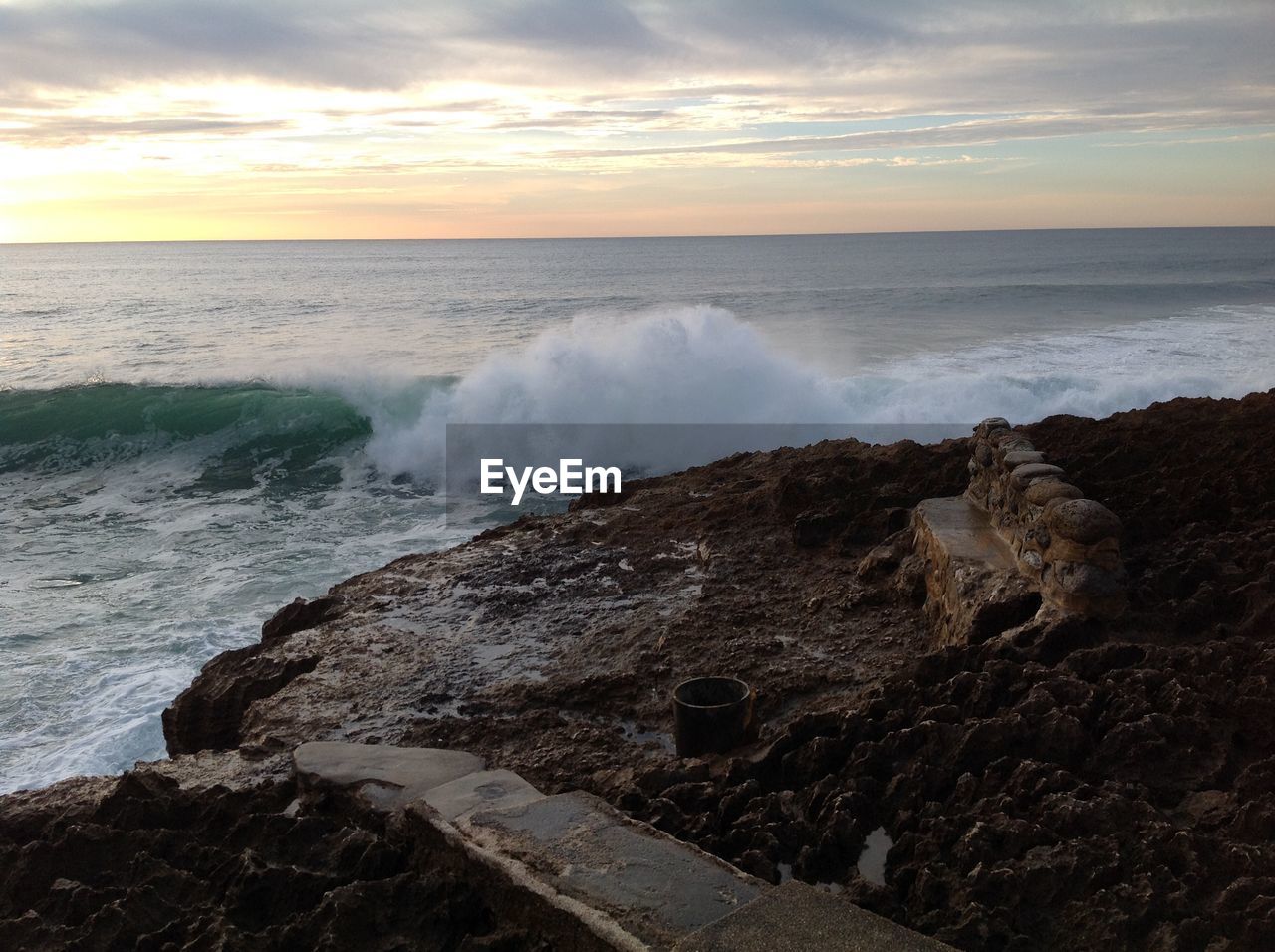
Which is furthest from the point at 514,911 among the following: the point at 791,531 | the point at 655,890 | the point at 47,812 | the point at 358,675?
the point at 791,531

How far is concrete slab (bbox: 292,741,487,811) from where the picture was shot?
4250 millimetres

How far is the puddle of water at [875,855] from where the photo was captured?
3.46m

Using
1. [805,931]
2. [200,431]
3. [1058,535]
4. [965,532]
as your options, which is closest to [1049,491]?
[1058,535]

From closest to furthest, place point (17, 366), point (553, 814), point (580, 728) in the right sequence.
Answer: point (553, 814), point (580, 728), point (17, 366)

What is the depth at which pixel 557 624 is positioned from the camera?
6746mm

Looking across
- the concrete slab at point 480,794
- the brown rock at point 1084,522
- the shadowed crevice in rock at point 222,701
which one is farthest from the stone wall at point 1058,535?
the shadowed crevice in rock at point 222,701

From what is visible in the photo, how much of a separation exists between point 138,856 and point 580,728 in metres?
2.15

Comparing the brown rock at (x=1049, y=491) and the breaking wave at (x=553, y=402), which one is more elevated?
the brown rock at (x=1049, y=491)

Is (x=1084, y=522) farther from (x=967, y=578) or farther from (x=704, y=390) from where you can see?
(x=704, y=390)

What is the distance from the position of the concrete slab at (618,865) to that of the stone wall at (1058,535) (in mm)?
2323

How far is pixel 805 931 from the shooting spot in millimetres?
2822

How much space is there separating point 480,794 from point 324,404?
1549 centimetres

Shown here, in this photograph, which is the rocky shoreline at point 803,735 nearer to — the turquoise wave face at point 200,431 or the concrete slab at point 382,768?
the concrete slab at point 382,768

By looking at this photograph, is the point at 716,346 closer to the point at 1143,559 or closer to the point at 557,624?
the point at 557,624
